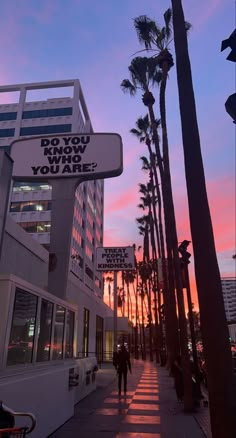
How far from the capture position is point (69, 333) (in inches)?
438

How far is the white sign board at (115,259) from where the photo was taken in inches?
992

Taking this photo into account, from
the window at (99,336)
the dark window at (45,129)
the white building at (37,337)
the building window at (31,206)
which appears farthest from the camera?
the dark window at (45,129)

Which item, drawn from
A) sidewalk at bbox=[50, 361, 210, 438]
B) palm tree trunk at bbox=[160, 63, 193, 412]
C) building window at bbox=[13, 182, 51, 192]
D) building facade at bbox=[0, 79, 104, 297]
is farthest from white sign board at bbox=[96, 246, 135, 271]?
building window at bbox=[13, 182, 51, 192]

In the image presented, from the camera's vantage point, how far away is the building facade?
5256 cm

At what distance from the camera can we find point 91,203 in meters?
65.2

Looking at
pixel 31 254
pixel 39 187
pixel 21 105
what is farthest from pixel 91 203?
pixel 31 254

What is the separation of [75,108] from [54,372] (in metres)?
53.6

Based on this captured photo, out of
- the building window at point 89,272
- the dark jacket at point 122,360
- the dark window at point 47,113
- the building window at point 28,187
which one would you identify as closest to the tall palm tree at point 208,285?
the dark jacket at point 122,360

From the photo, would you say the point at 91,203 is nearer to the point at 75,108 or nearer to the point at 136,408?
the point at 75,108

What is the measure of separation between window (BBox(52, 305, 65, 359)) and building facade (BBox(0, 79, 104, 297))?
41059 millimetres

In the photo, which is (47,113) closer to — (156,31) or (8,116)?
(8,116)

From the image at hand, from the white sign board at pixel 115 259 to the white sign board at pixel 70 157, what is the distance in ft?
49.0

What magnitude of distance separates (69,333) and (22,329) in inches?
180

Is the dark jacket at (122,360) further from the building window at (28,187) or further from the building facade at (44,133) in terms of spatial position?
the building window at (28,187)
